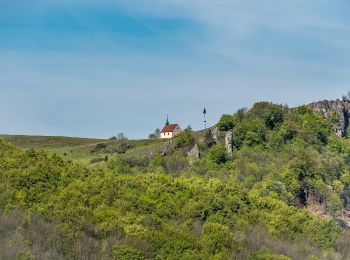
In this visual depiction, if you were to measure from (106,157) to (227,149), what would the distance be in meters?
28.0

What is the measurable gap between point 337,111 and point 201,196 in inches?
2590

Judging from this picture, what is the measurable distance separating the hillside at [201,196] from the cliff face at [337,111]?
47cm

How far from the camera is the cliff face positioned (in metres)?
178

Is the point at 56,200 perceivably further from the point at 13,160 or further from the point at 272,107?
the point at 272,107

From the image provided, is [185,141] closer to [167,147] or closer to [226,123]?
[167,147]

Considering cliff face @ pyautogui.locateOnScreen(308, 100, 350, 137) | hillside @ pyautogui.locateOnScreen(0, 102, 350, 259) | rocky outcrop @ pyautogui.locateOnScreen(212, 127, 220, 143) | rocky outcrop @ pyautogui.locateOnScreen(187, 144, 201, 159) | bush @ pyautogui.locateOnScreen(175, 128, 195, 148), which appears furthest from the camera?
cliff face @ pyautogui.locateOnScreen(308, 100, 350, 137)

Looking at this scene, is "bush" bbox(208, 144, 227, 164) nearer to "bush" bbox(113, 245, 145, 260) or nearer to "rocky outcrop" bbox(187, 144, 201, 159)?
"rocky outcrop" bbox(187, 144, 201, 159)

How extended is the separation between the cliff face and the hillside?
0.47 metres

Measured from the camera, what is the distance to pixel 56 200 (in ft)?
371

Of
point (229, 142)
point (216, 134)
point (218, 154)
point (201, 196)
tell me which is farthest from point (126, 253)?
point (216, 134)

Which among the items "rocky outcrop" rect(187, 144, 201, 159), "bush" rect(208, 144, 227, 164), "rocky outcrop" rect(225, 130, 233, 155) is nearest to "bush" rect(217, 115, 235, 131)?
"rocky outcrop" rect(225, 130, 233, 155)

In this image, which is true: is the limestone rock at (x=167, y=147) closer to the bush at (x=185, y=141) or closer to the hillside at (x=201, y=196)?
the hillside at (x=201, y=196)

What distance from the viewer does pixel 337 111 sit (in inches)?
7062

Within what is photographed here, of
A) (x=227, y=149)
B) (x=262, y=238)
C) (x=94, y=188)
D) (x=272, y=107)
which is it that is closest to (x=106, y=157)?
(x=227, y=149)
